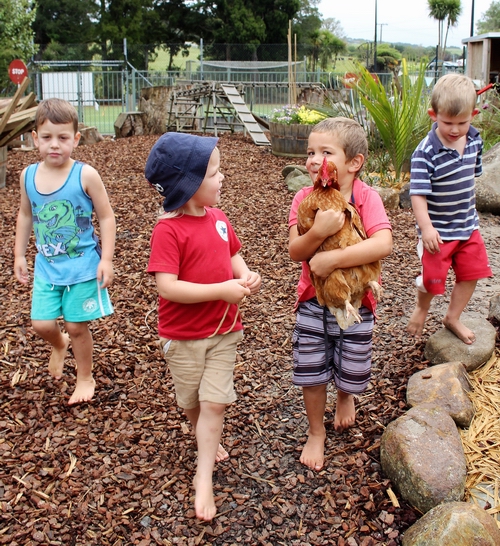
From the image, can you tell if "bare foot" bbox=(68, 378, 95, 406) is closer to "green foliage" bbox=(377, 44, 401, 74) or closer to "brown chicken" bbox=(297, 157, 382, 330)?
"brown chicken" bbox=(297, 157, 382, 330)

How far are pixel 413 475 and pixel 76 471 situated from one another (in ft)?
4.93

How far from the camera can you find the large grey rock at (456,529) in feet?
6.54

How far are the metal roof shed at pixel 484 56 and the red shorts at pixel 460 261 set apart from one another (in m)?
15.2

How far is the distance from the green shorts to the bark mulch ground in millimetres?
485

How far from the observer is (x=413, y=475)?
2.38m

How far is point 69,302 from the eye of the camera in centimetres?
308

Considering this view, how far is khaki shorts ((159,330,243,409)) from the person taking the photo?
238 centimetres

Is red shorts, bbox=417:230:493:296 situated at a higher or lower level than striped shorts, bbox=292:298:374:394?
higher

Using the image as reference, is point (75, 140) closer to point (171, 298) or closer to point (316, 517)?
point (171, 298)

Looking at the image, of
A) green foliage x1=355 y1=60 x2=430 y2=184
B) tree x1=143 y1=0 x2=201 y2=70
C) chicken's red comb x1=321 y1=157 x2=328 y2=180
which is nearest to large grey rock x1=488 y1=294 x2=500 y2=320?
chicken's red comb x1=321 y1=157 x2=328 y2=180

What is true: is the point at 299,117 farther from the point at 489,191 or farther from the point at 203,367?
the point at 203,367

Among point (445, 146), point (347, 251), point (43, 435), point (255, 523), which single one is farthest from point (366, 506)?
point (445, 146)

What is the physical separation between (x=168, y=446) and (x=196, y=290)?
102 cm

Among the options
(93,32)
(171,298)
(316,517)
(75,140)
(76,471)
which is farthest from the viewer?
(93,32)
